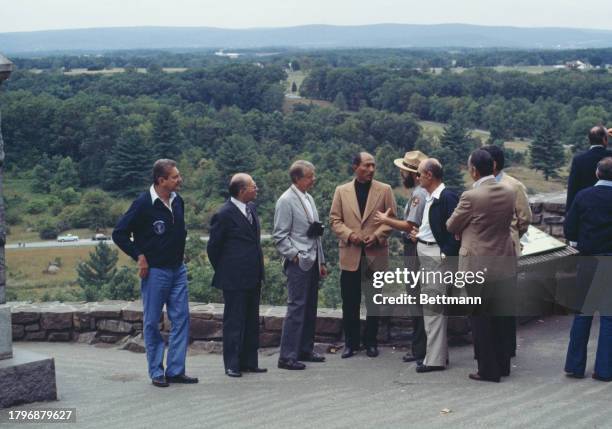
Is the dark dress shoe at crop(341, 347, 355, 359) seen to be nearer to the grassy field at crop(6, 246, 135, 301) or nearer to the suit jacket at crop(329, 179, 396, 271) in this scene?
the suit jacket at crop(329, 179, 396, 271)

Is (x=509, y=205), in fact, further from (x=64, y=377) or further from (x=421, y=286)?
(x=64, y=377)

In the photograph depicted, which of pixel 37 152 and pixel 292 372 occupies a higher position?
pixel 292 372

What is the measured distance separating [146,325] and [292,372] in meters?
1.08

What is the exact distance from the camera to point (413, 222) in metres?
6.62

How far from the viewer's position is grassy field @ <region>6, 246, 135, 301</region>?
49.7 m

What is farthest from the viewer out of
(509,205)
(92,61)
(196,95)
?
(92,61)

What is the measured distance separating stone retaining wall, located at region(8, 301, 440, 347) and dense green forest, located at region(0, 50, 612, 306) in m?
37.6

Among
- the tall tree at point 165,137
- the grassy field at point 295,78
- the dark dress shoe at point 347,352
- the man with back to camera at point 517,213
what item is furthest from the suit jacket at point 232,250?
the grassy field at point 295,78

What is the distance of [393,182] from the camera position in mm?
67625

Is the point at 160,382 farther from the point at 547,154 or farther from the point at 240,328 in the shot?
the point at 547,154

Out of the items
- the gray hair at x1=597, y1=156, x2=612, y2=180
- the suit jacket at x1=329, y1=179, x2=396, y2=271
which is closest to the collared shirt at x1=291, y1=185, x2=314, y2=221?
the suit jacket at x1=329, y1=179, x2=396, y2=271

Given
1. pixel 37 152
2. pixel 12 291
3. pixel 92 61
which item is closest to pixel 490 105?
pixel 37 152

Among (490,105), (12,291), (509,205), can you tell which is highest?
(509,205)

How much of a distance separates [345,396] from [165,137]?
74478 mm
